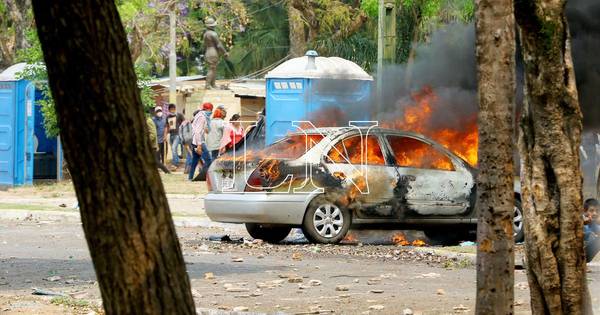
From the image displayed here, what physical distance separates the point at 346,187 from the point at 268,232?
1.55m

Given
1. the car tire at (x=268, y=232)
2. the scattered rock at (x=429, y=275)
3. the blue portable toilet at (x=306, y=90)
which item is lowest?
the scattered rock at (x=429, y=275)

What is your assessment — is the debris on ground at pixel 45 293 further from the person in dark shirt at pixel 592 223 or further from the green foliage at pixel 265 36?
the green foliage at pixel 265 36

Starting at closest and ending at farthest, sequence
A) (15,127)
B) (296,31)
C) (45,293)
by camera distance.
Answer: (45,293) < (15,127) < (296,31)

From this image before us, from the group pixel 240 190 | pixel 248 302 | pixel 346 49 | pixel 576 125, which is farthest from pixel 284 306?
pixel 346 49

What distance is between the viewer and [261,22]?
56.2 m

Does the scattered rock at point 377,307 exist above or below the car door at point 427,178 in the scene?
below

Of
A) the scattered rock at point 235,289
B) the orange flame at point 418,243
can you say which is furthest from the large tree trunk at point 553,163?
the orange flame at point 418,243

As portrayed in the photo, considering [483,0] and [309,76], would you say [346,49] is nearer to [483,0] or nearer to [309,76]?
[309,76]

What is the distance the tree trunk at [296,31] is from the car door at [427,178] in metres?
21.5

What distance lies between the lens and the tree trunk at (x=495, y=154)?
314 inches

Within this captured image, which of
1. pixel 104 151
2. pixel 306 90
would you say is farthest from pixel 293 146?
pixel 104 151

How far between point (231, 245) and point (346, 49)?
100 ft

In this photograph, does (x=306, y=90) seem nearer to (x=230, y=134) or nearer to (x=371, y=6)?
(x=230, y=134)

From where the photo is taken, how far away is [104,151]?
446 centimetres
